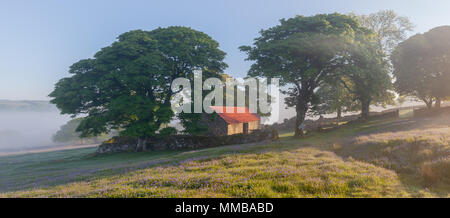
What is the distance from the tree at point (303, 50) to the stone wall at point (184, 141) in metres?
5.75

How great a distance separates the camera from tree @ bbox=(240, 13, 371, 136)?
21.7m

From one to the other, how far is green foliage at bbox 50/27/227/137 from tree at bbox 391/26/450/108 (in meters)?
33.9

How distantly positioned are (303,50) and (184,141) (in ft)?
66.3

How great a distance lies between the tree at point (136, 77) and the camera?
81.7 ft

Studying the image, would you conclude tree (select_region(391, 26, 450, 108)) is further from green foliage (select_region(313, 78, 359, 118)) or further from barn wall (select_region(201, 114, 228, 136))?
barn wall (select_region(201, 114, 228, 136))

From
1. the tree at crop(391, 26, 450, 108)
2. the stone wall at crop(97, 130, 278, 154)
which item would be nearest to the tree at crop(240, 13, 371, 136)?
the stone wall at crop(97, 130, 278, 154)

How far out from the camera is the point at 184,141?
96.2 ft

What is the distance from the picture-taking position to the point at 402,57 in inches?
1417

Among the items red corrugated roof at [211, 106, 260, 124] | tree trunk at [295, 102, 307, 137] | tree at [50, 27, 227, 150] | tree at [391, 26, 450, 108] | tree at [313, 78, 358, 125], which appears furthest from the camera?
red corrugated roof at [211, 106, 260, 124]

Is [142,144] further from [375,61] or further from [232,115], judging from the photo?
[375,61]

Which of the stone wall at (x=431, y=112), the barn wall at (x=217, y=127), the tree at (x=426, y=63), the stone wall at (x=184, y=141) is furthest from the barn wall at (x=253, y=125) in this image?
the stone wall at (x=431, y=112)

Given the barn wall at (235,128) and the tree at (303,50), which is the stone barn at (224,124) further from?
the tree at (303,50)

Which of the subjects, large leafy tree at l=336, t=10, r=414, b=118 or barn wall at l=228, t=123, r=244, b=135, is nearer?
large leafy tree at l=336, t=10, r=414, b=118
